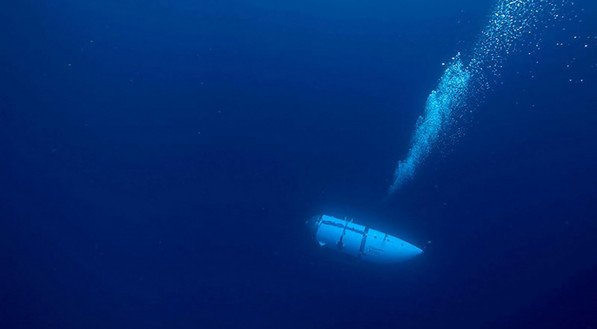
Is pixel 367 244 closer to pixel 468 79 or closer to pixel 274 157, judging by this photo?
pixel 274 157

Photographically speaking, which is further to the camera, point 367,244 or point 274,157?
point 274,157

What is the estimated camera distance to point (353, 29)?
38.9ft

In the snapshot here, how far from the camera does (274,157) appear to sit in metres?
11.7

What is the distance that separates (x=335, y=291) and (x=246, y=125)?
6146mm

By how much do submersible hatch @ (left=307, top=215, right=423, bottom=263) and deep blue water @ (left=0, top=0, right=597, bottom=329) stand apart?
2465 mm

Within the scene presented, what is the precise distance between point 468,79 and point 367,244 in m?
7.24

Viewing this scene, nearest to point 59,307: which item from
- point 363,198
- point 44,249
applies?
point 44,249

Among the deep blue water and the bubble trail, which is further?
the bubble trail

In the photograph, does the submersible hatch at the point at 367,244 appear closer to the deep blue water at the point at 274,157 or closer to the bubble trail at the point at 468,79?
the deep blue water at the point at 274,157

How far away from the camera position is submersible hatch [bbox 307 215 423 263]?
8414 mm

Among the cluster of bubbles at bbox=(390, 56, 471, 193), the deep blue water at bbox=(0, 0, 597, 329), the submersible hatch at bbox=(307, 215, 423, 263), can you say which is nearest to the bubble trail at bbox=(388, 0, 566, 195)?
the cluster of bubbles at bbox=(390, 56, 471, 193)

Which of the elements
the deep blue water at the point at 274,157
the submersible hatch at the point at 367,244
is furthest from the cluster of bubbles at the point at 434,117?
the submersible hatch at the point at 367,244

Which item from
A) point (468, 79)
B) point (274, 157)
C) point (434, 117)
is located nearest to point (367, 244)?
point (274, 157)

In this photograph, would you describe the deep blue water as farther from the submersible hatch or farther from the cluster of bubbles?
the submersible hatch
